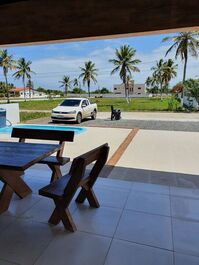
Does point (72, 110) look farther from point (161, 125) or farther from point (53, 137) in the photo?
point (53, 137)

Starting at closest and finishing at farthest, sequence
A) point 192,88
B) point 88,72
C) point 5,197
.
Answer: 1. point 5,197
2. point 192,88
3. point 88,72

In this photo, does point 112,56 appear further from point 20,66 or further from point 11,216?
point 11,216

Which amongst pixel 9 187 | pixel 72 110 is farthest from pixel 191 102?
pixel 9 187

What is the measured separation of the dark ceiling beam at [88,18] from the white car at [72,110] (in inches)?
325

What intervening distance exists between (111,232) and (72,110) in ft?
32.5

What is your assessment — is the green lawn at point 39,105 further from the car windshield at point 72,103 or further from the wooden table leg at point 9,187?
the wooden table leg at point 9,187

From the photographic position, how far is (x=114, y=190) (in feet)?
10.8

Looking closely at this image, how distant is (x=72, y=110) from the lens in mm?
11805

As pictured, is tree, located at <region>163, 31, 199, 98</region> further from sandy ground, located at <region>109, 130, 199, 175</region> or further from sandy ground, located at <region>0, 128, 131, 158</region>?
sandy ground, located at <region>0, 128, 131, 158</region>

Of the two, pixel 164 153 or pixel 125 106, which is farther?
pixel 125 106

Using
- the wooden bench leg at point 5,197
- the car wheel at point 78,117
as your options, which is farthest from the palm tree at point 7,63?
the wooden bench leg at point 5,197

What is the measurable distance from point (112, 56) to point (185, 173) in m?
27.1

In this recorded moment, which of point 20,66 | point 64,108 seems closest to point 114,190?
point 64,108

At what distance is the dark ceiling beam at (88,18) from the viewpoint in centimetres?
269
